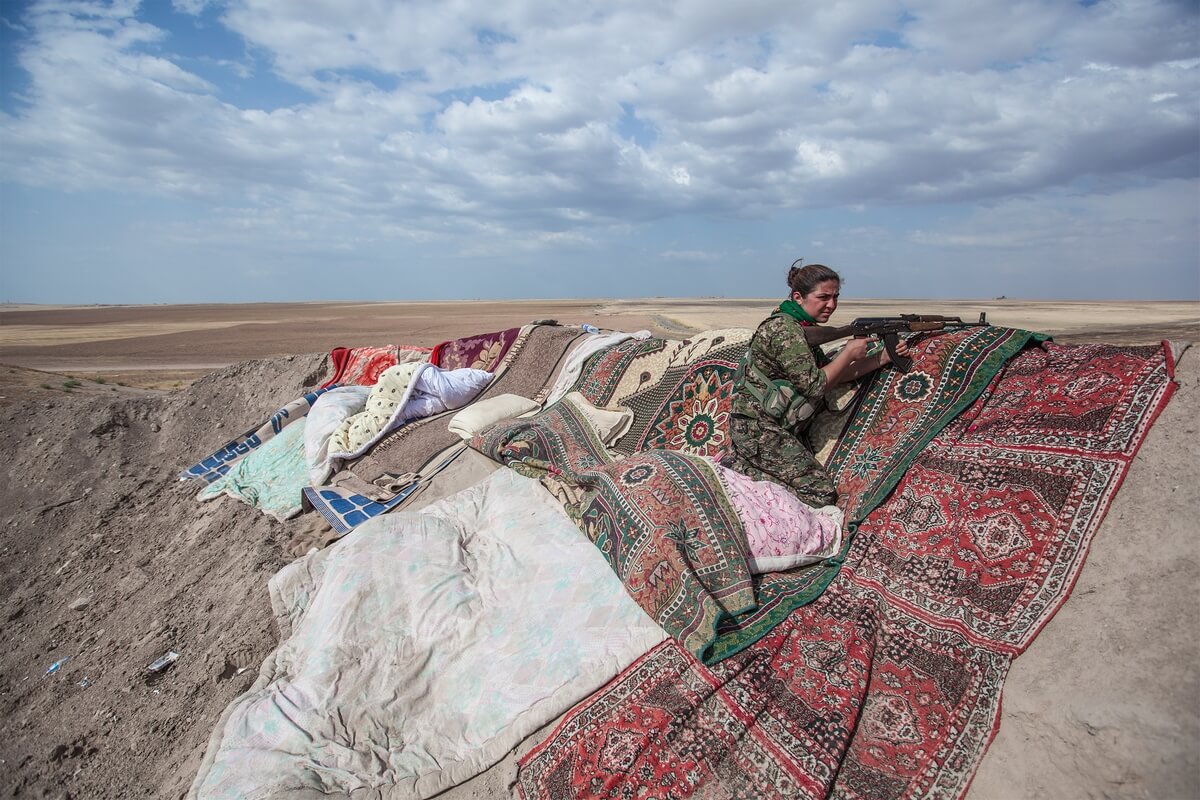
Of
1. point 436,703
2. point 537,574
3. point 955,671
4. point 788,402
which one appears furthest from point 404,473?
point 955,671

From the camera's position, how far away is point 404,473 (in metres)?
4.76

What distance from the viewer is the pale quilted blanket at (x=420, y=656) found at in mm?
2254

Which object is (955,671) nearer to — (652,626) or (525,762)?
(652,626)

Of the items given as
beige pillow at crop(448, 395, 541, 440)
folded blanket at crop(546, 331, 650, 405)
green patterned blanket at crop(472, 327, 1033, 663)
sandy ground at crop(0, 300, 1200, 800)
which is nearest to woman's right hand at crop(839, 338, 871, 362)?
green patterned blanket at crop(472, 327, 1033, 663)

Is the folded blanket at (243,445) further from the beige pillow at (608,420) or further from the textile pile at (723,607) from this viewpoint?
the textile pile at (723,607)

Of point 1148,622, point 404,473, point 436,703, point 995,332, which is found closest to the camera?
point 1148,622

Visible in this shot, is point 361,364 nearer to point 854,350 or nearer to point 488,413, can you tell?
point 488,413

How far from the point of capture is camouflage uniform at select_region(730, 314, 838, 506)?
3268 millimetres

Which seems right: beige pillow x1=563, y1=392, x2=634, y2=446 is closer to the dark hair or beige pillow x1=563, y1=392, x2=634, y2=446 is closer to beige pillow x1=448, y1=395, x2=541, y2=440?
beige pillow x1=448, y1=395, x2=541, y2=440

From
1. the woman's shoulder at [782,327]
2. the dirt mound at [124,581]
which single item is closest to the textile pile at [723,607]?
the dirt mound at [124,581]

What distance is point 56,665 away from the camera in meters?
3.58

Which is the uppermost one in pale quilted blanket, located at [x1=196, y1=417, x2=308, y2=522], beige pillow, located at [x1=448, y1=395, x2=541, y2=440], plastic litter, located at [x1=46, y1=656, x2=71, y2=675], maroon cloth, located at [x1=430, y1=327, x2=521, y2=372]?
maroon cloth, located at [x1=430, y1=327, x2=521, y2=372]

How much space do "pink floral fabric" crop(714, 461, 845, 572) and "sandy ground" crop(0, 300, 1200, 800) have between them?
0.90m

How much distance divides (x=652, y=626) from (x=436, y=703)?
2.91ft
